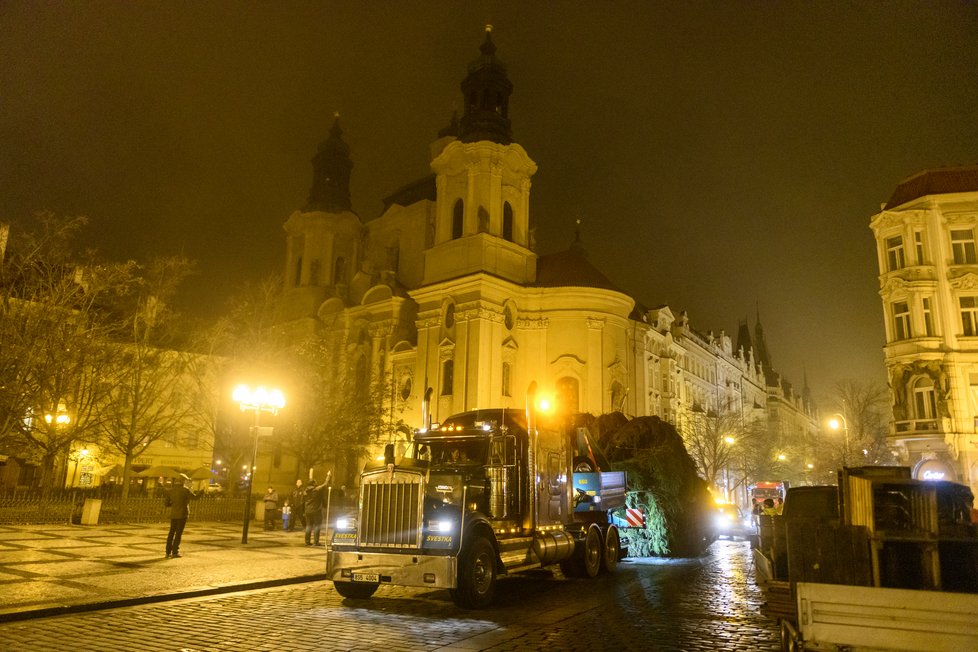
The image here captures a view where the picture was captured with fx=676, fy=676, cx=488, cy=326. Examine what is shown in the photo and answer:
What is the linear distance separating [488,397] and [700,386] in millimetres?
32697

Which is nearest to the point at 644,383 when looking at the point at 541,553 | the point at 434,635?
the point at 541,553

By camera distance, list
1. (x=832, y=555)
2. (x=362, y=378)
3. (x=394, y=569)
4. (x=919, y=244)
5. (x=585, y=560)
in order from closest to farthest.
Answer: (x=832, y=555) → (x=394, y=569) → (x=585, y=560) → (x=919, y=244) → (x=362, y=378)

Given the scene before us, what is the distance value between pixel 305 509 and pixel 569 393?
2400cm

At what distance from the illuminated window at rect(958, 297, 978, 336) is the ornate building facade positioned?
4 centimetres

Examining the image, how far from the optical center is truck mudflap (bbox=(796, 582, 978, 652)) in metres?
5.52

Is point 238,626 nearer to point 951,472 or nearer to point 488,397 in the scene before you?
point 488,397

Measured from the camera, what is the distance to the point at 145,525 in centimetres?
2403

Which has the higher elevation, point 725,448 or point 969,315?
point 969,315

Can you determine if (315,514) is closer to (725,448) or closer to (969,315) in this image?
(969,315)

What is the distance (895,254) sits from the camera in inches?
1512

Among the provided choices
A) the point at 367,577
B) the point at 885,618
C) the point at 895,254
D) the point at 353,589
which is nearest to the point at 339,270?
the point at 895,254

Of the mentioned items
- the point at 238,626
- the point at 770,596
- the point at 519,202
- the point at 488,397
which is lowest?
the point at 238,626

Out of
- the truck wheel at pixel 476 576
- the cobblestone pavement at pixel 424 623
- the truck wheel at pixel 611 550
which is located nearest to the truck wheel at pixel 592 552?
the truck wheel at pixel 611 550

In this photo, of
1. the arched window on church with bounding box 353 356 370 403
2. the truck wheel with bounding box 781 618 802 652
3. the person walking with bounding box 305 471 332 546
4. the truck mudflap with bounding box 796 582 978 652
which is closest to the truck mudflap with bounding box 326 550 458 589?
the truck wheel with bounding box 781 618 802 652
